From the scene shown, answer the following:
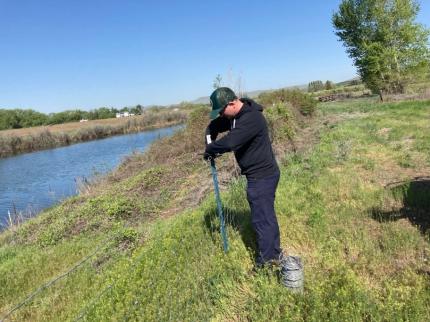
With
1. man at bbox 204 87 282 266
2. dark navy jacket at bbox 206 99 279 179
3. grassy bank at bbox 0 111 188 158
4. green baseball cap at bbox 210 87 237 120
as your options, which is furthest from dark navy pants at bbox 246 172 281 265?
grassy bank at bbox 0 111 188 158

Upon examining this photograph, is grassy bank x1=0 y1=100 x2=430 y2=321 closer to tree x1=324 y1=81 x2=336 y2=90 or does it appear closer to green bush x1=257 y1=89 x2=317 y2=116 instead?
green bush x1=257 y1=89 x2=317 y2=116

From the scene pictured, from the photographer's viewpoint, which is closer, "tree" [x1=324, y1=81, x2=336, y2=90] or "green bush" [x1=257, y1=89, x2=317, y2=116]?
"green bush" [x1=257, y1=89, x2=317, y2=116]

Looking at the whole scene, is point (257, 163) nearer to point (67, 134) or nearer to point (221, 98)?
point (221, 98)

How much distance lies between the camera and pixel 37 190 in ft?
68.9

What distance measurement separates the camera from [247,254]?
4.65 meters

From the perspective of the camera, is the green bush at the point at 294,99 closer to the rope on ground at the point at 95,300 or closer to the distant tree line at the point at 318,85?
the rope on ground at the point at 95,300

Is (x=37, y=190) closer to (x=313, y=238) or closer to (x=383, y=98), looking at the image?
(x=313, y=238)

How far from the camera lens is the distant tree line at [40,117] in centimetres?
7450

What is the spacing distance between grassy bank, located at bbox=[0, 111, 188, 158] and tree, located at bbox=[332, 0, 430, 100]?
119ft

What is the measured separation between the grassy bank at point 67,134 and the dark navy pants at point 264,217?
144 feet

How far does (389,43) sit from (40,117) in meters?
71.4

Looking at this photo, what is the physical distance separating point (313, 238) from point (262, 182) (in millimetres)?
Answer: 1262

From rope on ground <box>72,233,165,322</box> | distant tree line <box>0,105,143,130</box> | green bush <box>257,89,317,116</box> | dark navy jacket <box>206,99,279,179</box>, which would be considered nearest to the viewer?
dark navy jacket <box>206,99,279,179</box>

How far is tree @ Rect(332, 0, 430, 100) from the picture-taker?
28172mm
